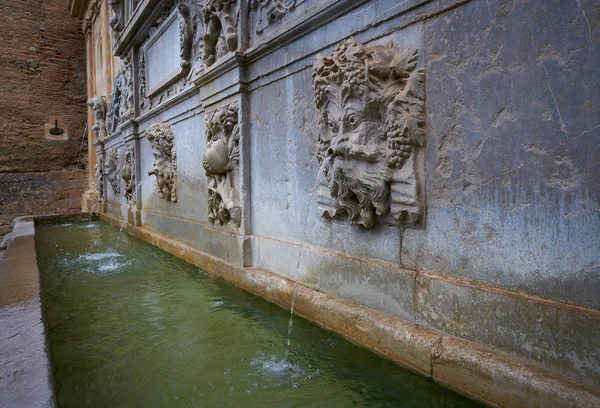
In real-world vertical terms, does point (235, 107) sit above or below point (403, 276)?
above

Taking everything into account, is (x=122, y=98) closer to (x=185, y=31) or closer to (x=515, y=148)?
(x=185, y=31)

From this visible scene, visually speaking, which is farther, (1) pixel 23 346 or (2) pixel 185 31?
(2) pixel 185 31

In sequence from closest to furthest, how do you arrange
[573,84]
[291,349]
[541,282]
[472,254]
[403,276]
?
[573,84] → [541,282] → [472,254] → [403,276] → [291,349]

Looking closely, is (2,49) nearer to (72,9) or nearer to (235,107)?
(72,9)

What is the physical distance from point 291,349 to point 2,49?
1575 cm

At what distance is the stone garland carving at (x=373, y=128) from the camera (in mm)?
2328

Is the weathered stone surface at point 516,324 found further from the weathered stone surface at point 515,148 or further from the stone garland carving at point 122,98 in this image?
the stone garland carving at point 122,98

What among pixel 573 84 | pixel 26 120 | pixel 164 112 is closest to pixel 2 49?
pixel 26 120

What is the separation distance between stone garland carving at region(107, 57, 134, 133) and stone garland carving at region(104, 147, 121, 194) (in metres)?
0.68

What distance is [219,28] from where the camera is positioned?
14.7 feet

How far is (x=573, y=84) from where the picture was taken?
5.46ft

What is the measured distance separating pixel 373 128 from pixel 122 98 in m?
8.35

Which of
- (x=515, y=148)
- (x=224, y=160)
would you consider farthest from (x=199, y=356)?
(x=224, y=160)

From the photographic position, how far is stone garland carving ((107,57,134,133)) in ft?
27.6
